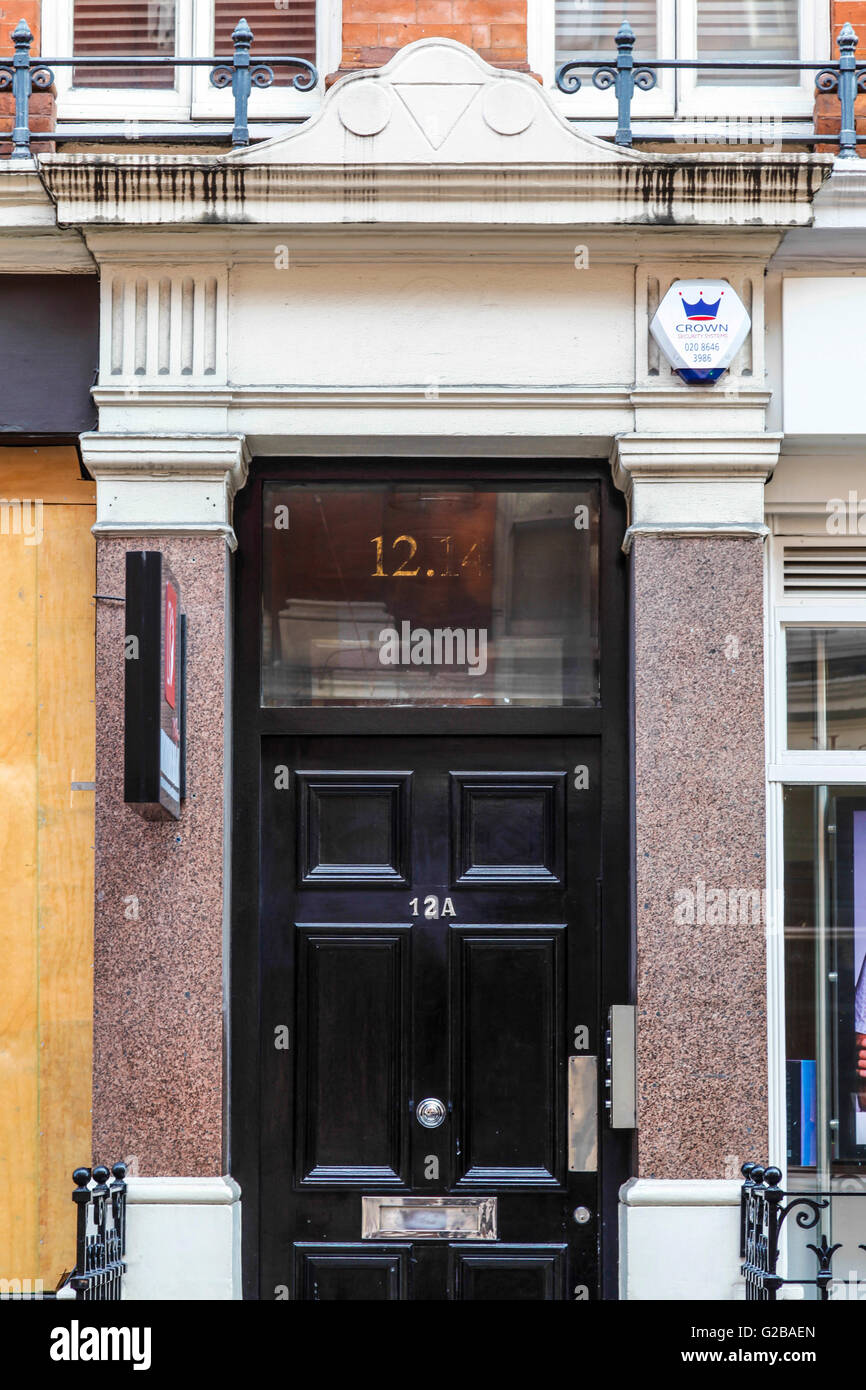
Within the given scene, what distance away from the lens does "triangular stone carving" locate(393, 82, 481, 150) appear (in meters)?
7.51

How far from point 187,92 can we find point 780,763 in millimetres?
4364

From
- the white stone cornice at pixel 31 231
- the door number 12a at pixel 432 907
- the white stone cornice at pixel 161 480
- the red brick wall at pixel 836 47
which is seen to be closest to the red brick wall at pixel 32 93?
the white stone cornice at pixel 31 231

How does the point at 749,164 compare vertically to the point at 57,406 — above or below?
above

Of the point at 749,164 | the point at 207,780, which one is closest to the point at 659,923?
the point at 207,780

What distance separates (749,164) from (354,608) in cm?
272

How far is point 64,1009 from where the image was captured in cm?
770

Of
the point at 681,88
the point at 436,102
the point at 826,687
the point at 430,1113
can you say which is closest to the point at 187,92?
the point at 436,102

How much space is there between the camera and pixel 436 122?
7.52 meters

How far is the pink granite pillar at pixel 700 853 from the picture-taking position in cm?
726

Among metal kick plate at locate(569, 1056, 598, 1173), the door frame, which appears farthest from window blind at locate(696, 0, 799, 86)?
metal kick plate at locate(569, 1056, 598, 1173)

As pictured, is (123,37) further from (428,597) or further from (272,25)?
(428,597)

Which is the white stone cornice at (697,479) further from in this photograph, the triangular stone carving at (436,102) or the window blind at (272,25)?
the window blind at (272,25)

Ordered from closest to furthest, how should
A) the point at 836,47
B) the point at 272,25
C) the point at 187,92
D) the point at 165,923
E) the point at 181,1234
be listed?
1. the point at 181,1234
2. the point at 165,923
3. the point at 836,47
4. the point at 187,92
5. the point at 272,25
